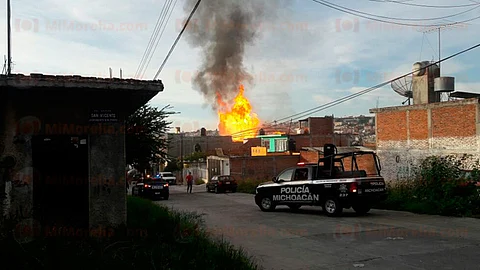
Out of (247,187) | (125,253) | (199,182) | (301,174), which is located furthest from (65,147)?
(199,182)

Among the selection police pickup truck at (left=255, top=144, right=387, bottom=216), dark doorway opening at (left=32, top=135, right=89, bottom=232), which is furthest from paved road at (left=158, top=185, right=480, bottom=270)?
dark doorway opening at (left=32, top=135, right=89, bottom=232)

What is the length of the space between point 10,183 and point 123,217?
1913 millimetres

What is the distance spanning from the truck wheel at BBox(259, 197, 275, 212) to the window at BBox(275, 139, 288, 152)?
3633cm

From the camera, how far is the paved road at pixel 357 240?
339 inches

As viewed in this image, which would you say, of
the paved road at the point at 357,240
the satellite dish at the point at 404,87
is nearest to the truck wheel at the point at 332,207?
the paved road at the point at 357,240

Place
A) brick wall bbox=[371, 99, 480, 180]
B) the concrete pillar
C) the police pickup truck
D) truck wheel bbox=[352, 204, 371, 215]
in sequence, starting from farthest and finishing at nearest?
brick wall bbox=[371, 99, 480, 180]
truck wheel bbox=[352, 204, 371, 215]
the police pickup truck
the concrete pillar

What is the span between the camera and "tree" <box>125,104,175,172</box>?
2080 cm

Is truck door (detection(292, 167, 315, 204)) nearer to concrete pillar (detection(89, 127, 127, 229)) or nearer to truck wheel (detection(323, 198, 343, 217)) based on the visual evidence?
truck wheel (detection(323, 198, 343, 217))

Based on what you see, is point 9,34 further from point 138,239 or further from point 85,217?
point 138,239

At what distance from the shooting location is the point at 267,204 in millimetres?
18875

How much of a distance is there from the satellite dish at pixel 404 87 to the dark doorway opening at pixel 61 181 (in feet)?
104

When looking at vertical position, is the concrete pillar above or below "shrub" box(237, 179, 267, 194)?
above

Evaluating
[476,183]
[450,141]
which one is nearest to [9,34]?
[476,183]

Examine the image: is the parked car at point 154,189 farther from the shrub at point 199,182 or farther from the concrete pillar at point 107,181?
the shrub at point 199,182
